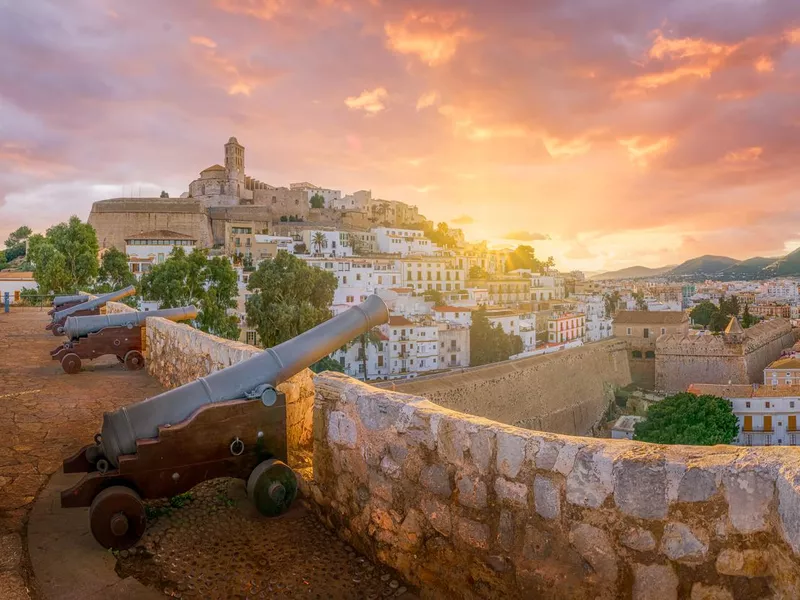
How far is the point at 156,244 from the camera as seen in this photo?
5919 centimetres

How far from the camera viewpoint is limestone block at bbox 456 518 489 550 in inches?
84.5

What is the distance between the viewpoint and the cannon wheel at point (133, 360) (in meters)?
7.19

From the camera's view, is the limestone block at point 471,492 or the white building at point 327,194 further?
the white building at point 327,194

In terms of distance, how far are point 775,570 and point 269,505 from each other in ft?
7.33

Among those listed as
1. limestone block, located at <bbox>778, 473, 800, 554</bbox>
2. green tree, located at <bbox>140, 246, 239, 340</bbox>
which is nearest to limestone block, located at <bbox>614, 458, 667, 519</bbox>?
limestone block, located at <bbox>778, 473, 800, 554</bbox>

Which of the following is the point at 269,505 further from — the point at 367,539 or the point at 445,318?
the point at 445,318

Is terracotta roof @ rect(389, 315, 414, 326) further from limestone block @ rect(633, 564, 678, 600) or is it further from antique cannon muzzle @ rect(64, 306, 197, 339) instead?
limestone block @ rect(633, 564, 678, 600)

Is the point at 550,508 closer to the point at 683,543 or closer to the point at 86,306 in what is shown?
the point at 683,543

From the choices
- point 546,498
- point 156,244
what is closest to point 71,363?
point 546,498

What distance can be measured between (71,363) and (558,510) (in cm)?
664

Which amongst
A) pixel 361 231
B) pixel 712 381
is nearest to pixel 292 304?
pixel 712 381

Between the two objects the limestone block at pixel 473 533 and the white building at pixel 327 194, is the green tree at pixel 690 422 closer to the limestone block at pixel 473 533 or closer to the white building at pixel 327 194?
the limestone block at pixel 473 533

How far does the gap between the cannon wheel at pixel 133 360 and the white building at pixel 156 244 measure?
49.2 m

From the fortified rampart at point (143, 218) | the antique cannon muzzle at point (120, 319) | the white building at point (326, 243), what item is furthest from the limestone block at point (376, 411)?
the fortified rampart at point (143, 218)
